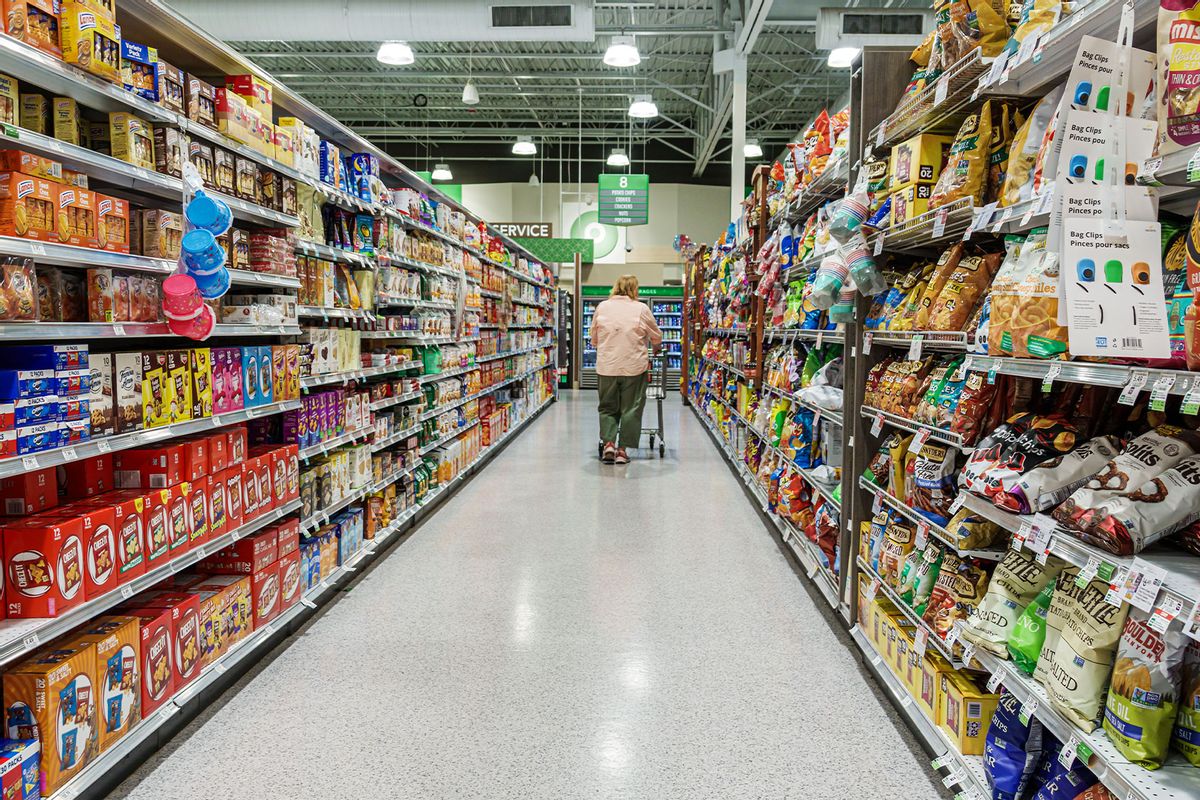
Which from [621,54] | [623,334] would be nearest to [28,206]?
[623,334]

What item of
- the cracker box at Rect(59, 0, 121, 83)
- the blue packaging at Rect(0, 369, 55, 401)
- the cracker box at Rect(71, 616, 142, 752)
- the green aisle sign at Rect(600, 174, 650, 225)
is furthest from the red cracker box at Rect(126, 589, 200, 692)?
the green aisle sign at Rect(600, 174, 650, 225)

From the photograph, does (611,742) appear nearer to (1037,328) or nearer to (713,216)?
(1037,328)

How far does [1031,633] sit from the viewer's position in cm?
190

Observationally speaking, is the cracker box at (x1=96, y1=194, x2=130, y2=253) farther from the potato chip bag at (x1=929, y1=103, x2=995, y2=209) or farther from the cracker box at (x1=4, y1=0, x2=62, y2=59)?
the potato chip bag at (x1=929, y1=103, x2=995, y2=209)

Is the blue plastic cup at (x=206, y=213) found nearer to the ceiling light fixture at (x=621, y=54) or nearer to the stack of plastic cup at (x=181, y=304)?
the stack of plastic cup at (x=181, y=304)

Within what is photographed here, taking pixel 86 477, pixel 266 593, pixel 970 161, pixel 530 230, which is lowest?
pixel 266 593

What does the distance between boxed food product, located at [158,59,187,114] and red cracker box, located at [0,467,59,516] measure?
1.26 m

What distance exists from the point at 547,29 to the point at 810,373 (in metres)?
6.27

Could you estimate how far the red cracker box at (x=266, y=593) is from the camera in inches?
126

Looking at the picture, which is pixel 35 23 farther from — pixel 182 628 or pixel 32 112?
pixel 182 628

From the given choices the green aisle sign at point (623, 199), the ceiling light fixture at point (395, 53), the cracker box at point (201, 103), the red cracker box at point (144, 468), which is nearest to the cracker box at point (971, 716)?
the red cracker box at point (144, 468)

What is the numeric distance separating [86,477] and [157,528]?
27 centimetres

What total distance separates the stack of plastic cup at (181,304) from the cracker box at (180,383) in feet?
0.48

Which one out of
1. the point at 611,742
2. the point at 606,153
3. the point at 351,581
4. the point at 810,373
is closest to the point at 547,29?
the point at 810,373
